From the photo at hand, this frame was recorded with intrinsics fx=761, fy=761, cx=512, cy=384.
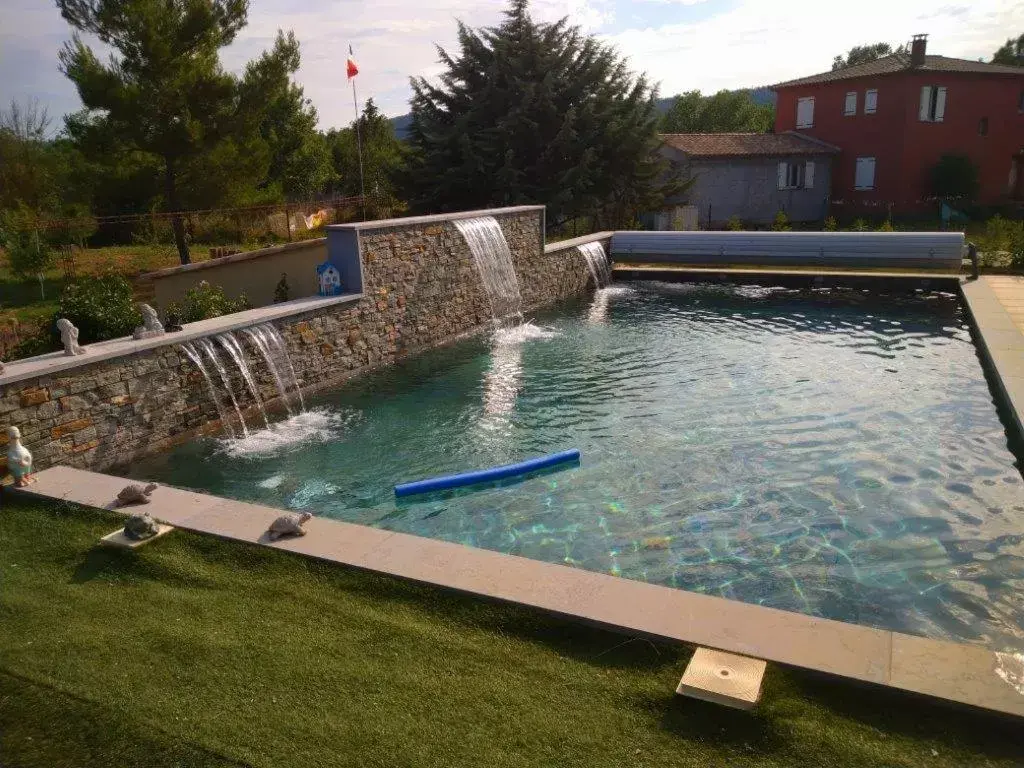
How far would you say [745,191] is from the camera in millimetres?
31562

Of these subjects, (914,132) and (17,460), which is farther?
(914,132)

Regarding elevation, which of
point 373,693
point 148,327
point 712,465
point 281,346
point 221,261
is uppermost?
point 221,261

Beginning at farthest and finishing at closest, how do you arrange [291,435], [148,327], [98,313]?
[291,435] → [98,313] → [148,327]

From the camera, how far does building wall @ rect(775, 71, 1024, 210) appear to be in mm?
30781

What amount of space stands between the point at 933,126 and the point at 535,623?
111 feet

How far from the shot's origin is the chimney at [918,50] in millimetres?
30953

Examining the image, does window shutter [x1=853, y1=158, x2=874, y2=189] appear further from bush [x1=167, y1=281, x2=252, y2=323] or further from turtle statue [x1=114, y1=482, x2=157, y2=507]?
turtle statue [x1=114, y1=482, x2=157, y2=507]

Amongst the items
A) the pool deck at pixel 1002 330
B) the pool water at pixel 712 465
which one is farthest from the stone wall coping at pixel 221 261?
the pool deck at pixel 1002 330

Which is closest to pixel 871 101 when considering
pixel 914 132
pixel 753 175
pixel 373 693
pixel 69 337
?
pixel 914 132

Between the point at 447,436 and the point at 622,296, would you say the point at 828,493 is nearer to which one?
the point at 447,436

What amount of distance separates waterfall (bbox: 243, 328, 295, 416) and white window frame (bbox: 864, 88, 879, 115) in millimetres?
30393

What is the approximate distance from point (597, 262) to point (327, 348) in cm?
917

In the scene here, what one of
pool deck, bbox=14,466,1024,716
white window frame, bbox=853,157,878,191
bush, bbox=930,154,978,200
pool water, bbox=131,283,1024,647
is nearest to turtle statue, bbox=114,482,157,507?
pool deck, bbox=14,466,1024,716

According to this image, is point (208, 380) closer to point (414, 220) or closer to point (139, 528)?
point (139, 528)
